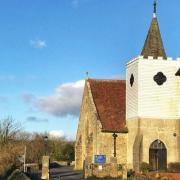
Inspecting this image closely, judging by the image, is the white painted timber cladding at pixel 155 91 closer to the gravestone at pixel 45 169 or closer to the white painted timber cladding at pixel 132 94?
the white painted timber cladding at pixel 132 94

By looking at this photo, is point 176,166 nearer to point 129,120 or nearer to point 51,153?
point 129,120

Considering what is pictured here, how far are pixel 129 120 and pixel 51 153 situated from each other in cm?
3954

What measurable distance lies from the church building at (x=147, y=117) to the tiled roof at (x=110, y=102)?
0.31 ft

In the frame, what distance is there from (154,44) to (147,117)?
A: 7.35m

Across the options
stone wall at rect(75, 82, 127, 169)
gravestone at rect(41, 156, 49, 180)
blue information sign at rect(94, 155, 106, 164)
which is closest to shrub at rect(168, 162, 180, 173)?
stone wall at rect(75, 82, 127, 169)

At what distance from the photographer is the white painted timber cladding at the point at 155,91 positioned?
1635 inches

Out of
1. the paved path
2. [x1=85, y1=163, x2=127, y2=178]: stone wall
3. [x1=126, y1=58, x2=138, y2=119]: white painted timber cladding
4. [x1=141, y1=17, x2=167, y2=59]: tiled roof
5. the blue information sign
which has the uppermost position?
[x1=141, y1=17, x2=167, y2=59]: tiled roof

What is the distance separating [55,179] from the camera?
36.6 meters

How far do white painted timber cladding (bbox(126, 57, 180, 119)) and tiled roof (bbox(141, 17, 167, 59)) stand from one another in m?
1.53

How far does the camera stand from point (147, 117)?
4150cm

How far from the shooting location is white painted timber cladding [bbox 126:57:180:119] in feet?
136

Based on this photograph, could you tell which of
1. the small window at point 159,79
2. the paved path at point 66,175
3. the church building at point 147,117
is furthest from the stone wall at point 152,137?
the paved path at point 66,175

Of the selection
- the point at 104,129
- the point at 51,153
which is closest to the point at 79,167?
the point at 104,129

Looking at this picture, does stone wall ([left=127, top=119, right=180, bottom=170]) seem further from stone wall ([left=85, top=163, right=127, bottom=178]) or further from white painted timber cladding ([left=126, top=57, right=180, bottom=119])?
stone wall ([left=85, top=163, right=127, bottom=178])
